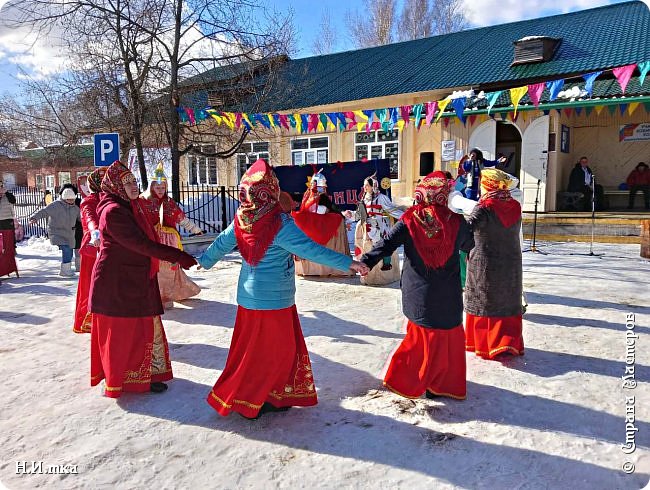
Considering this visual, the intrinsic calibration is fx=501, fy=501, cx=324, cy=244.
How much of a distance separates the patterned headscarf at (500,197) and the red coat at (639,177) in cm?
1157

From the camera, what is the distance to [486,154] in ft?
47.4

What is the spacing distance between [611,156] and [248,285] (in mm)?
14962

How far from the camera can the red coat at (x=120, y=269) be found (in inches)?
140

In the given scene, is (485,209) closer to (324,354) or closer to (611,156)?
(324,354)

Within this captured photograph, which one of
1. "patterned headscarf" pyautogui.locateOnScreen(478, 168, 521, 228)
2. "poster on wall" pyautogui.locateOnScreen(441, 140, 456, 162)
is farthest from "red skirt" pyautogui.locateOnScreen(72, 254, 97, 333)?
"poster on wall" pyautogui.locateOnScreen(441, 140, 456, 162)

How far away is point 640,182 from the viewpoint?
1374 centimetres

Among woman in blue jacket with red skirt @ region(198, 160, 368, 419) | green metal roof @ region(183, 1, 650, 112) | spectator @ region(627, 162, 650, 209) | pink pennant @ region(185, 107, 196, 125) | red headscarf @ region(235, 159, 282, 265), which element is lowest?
woman in blue jacket with red skirt @ region(198, 160, 368, 419)

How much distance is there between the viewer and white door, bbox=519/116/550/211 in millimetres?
13664

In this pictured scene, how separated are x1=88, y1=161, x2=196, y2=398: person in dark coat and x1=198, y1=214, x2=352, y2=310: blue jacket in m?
0.61

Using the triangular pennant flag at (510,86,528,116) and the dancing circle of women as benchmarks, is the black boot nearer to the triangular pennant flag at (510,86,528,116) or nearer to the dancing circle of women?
the dancing circle of women

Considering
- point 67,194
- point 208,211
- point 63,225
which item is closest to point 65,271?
point 63,225

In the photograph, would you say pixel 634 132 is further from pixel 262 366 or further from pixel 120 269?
pixel 120 269

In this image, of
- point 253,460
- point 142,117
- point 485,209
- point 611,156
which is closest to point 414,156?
point 611,156

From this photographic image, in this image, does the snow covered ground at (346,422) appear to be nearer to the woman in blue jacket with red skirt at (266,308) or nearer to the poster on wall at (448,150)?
the woman in blue jacket with red skirt at (266,308)
